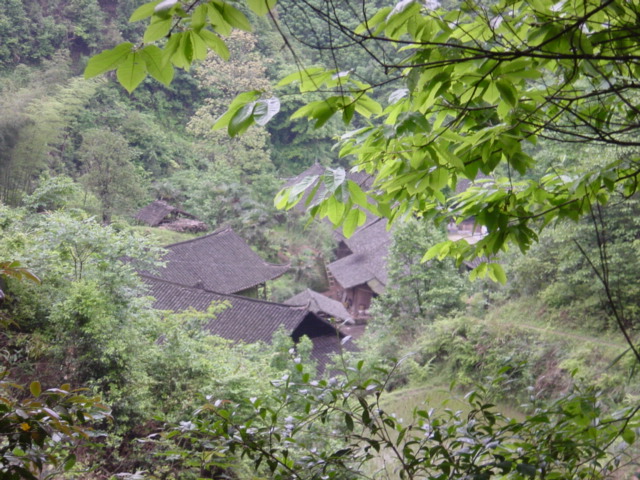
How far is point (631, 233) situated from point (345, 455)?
23.4 ft

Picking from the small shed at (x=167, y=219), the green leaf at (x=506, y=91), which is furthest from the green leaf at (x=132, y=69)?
the small shed at (x=167, y=219)

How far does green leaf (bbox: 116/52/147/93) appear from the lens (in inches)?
33.6

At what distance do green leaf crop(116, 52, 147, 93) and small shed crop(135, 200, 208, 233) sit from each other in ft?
58.3

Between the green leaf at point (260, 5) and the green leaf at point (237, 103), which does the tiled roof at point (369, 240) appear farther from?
the green leaf at point (260, 5)

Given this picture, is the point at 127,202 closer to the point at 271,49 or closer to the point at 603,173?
the point at 271,49

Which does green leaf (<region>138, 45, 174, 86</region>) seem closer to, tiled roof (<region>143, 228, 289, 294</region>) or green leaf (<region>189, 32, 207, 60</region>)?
green leaf (<region>189, 32, 207, 60</region>)

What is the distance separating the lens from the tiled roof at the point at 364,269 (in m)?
18.1

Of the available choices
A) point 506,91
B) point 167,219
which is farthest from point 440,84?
point 167,219

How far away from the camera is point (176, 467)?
3.65 m

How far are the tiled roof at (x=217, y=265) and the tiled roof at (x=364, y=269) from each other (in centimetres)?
291

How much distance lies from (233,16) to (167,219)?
18.9 metres

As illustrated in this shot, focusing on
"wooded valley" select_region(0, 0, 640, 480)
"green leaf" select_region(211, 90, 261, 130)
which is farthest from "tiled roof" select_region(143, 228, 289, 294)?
"green leaf" select_region(211, 90, 261, 130)

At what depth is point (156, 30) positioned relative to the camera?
2.68ft

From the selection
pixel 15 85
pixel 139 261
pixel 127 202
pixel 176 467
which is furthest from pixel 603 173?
pixel 15 85
